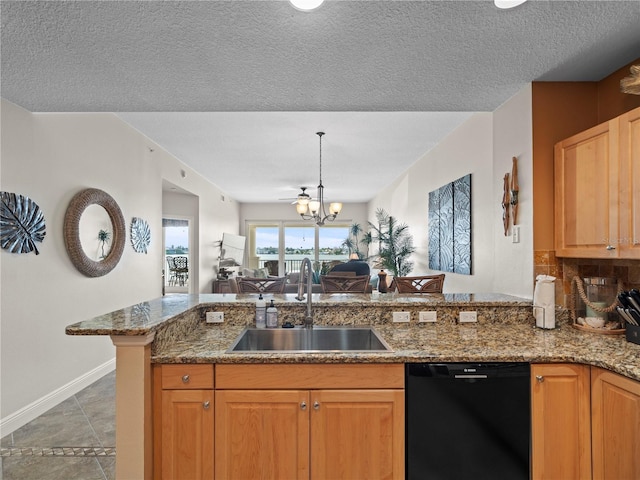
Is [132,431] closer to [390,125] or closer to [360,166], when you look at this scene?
[390,125]

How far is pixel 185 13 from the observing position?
1689mm

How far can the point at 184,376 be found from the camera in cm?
167

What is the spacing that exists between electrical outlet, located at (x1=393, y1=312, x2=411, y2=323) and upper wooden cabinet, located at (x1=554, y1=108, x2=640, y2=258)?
3.35 ft

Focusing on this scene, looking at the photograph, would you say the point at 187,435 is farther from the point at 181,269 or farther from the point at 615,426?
the point at 181,269

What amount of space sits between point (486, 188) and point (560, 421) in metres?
2.27

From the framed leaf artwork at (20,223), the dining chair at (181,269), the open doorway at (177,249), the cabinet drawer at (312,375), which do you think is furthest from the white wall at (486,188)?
the dining chair at (181,269)

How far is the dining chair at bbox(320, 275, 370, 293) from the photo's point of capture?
3057mm

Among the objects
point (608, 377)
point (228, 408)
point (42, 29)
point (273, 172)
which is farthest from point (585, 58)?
point (273, 172)

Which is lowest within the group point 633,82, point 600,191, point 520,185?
point 600,191

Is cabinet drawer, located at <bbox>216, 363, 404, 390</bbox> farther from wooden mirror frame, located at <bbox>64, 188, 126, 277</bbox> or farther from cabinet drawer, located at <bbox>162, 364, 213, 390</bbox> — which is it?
wooden mirror frame, located at <bbox>64, 188, 126, 277</bbox>

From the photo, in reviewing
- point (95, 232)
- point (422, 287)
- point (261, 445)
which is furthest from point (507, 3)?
point (95, 232)

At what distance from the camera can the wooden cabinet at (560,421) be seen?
1.65 meters

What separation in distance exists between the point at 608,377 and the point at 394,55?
6.12 ft

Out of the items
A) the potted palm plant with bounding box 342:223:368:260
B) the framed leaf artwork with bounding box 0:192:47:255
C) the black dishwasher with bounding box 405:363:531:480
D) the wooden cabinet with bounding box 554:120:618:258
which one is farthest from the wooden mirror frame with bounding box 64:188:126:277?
the potted palm plant with bounding box 342:223:368:260
